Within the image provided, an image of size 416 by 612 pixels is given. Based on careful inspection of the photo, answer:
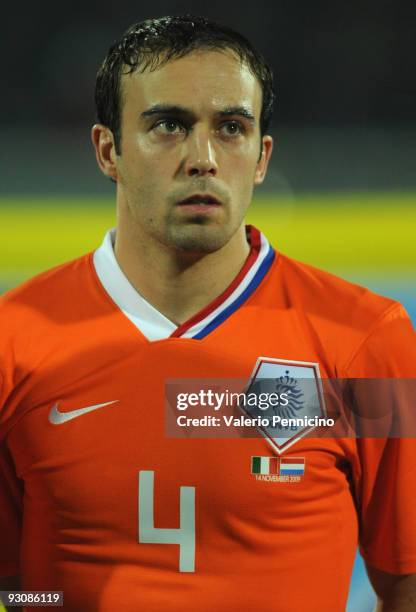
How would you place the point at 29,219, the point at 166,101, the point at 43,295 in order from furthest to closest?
the point at 29,219, the point at 43,295, the point at 166,101

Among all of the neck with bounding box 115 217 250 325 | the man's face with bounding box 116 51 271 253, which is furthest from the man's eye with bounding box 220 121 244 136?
the neck with bounding box 115 217 250 325

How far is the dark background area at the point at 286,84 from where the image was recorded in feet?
11.8

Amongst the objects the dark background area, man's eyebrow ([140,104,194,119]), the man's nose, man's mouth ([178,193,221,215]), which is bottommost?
man's mouth ([178,193,221,215])

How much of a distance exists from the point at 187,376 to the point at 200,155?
0.98 feet

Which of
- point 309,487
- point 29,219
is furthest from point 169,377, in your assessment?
point 29,219

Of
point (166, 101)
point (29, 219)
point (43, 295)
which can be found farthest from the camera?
point (29, 219)

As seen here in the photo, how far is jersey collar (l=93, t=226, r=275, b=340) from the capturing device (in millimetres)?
1451

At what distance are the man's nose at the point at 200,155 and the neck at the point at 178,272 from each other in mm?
130

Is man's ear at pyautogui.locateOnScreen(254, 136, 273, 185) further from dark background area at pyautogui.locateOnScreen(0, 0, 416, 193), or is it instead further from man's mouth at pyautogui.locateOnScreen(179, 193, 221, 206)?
dark background area at pyautogui.locateOnScreen(0, 0, 416, 193)

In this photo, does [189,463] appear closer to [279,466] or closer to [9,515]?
[279,466]

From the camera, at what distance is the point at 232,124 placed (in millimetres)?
1401

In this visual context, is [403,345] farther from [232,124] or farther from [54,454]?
[54,454]

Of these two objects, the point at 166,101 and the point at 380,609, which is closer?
the point at 166,101

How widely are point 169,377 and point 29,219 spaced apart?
2045 millimetres
